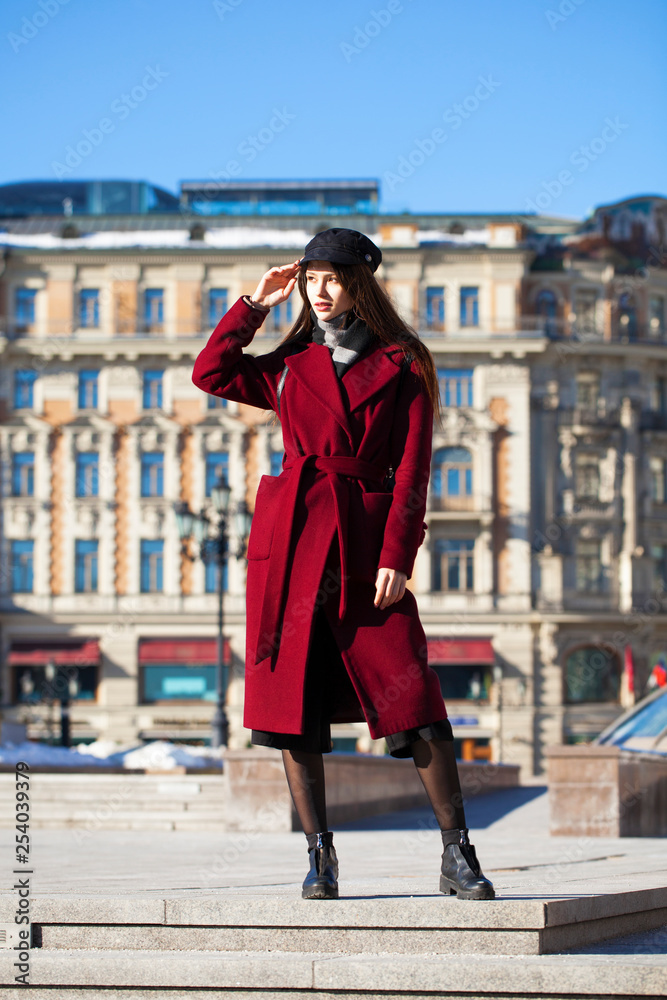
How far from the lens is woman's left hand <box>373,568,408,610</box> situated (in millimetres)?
4016

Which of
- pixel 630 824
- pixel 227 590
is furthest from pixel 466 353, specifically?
pixel 630 824

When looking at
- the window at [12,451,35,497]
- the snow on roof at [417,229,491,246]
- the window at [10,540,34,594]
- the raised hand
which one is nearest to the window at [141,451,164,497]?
the window at [12,451,35,497]

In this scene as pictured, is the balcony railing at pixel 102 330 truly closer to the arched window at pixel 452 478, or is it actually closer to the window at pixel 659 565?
the arched window at pixel 452 478

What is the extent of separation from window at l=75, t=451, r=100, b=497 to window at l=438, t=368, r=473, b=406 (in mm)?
10125

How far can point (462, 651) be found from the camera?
119ft

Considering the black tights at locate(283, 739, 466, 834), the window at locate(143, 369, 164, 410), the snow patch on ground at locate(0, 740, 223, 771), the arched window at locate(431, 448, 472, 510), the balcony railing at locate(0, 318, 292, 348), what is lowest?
the snow patch on ground at locate(0, 740, 223, 771)

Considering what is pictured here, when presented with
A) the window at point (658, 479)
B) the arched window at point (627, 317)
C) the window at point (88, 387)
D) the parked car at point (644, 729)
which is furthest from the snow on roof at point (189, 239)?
the parked car at point (644, 729)

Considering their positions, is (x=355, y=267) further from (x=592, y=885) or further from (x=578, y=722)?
(x=578, y=722)

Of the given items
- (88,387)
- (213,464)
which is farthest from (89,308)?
(213,464)

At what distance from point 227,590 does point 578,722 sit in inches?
407

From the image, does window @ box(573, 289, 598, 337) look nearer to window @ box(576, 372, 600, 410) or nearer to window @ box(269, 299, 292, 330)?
window @ box(576, 372, 600, 410)

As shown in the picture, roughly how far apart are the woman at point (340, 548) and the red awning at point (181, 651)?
32287mm

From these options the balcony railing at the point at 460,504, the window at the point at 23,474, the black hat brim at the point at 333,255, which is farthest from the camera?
the window at the point at 23,474

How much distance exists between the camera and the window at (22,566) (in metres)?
37.2
